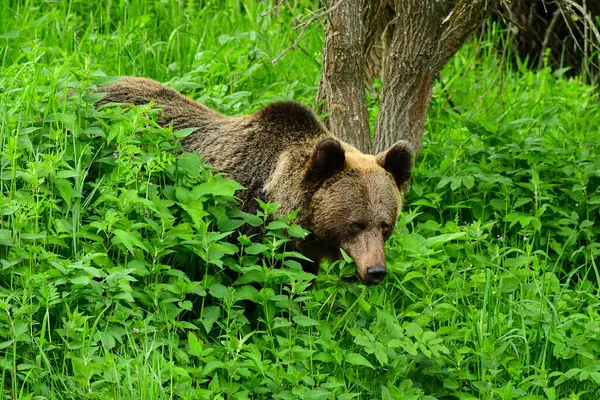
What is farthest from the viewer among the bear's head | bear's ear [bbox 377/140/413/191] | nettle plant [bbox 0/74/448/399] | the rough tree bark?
the rough tree bark

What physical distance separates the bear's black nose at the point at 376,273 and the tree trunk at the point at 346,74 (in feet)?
5.68

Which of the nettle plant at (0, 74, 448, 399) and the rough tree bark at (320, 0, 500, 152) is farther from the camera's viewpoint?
the rough tree bark at (320, 0, 500, 152)

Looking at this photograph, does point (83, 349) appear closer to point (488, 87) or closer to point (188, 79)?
point (188, 79)

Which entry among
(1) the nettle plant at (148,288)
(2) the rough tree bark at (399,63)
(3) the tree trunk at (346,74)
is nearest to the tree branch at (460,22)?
(2) the rough tree bark at (399,63)

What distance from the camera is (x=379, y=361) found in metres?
4.47

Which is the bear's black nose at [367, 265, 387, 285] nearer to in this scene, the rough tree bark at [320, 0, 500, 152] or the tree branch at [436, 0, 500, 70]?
the rough tree bark at [320, 0, 500, 152]

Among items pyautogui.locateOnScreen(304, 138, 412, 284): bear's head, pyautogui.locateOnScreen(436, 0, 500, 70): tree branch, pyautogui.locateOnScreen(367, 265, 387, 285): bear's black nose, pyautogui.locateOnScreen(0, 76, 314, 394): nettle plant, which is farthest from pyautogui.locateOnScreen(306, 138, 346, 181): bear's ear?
pyautogui.locateOnScreen(436, 0, 500, 70): tree branch

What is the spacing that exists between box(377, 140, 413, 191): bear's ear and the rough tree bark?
96 centimetres

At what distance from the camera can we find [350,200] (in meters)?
5.38

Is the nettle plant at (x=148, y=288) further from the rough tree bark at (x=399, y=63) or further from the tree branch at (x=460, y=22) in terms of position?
the tree branch at (x=460, y=22)

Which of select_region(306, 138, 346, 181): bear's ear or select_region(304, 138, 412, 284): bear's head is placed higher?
select_region(306, 138, 346, 181): bear's ear

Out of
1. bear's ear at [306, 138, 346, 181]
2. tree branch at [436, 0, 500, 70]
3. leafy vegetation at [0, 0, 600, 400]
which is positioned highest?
tree branch at [436, 0, 500, 70]

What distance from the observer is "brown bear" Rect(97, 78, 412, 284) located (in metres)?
5.32

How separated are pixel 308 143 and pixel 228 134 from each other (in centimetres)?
→ 52
